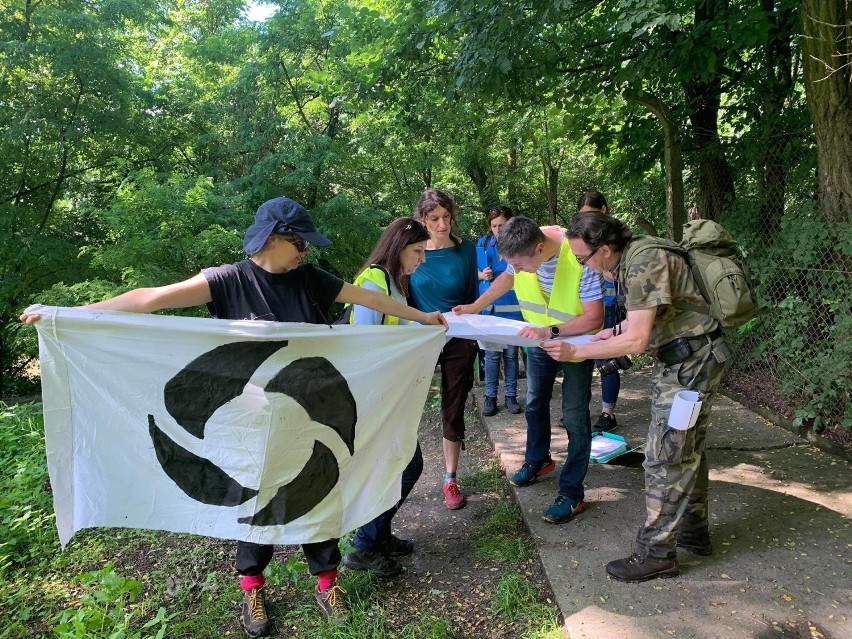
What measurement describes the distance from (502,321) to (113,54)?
7154 mm

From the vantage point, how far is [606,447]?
13.3 ft

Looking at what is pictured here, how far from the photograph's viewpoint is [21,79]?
7176 millimetres

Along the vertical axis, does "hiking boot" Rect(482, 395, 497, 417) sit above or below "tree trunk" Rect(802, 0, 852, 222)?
below

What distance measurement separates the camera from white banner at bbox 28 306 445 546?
221 centimetres

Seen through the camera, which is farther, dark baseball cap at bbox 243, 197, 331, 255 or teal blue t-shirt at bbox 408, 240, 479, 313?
teal blue t-shirt at bbox 408, 240, 479, 313

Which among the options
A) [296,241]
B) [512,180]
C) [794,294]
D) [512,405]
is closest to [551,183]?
[512,180]

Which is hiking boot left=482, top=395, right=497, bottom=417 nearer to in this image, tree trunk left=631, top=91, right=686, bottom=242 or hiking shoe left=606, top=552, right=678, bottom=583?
tree trunk left=631, top=91, right=686, bottom=242

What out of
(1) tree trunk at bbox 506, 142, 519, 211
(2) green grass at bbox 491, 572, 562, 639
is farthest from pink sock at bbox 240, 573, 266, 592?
(1) tree trunk at bbox 506, 142, 519, 211

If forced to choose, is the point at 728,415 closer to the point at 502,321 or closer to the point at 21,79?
the point at 502,321

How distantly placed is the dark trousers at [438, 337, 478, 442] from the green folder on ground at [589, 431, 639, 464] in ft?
3.69

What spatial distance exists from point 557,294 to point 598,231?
68 cm

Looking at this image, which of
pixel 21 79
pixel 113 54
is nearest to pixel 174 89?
pixel 113 54

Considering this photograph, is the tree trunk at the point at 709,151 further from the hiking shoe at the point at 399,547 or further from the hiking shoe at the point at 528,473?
the hiking shoe at the point at 399,547

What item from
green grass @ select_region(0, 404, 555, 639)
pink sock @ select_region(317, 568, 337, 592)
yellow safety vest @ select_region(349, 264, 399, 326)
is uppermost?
yellow safety vest @ select_region(349, 264, 399, 326)
